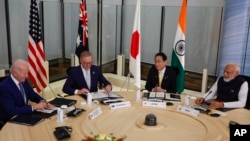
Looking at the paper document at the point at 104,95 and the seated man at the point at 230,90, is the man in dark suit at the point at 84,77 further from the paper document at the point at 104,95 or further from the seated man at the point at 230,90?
the seated man at the point at 230,90

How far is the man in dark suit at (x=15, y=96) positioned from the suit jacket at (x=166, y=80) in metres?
1.73

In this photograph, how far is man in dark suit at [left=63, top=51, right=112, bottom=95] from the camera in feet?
12.1

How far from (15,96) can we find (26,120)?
434 mm

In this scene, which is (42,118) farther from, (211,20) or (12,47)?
(211,20)

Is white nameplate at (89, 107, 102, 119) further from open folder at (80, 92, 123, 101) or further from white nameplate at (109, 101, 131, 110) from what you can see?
open folder at (80, 92, 123, 101)

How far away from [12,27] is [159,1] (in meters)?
3.19

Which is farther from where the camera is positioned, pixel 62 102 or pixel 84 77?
pixel 84 77

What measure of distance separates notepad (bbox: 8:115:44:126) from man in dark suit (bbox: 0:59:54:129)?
8 cm

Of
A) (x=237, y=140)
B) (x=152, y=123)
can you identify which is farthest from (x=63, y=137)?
(x=237, y=140)

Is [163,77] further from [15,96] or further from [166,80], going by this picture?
[15,96]

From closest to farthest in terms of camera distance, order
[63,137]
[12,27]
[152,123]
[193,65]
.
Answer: [63,137]
[152,123]
[12,27]
[193,65]

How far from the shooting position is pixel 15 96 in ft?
9.39

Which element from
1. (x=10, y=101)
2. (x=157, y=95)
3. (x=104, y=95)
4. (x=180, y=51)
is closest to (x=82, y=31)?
(x=180, y=51)

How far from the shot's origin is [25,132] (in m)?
2.33
